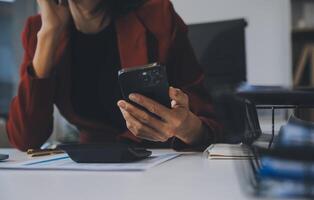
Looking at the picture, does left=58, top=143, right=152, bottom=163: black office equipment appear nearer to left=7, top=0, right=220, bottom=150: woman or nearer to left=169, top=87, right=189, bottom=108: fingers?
left=169, top=87, right=189, bottom=108: fingers

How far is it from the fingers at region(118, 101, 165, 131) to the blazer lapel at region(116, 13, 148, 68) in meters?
0.36

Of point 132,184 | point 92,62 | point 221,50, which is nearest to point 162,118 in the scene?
point 132,184

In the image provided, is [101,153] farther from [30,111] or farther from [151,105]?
[30,111]

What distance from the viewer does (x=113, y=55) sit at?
1.22 m

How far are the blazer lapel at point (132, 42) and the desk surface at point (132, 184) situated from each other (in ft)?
1.71

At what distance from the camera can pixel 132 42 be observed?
1130 mm

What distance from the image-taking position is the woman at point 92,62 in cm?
106

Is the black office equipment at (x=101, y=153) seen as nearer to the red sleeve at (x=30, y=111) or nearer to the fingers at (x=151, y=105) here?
the fingers at (x=151, y=105)

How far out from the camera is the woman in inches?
41.8

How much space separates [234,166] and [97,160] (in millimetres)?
217

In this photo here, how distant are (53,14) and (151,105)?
0.51 m

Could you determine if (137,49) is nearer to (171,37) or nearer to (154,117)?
(171,37)

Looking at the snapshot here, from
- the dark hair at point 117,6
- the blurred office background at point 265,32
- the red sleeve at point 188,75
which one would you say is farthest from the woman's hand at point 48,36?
the blurred office background at point 265,32

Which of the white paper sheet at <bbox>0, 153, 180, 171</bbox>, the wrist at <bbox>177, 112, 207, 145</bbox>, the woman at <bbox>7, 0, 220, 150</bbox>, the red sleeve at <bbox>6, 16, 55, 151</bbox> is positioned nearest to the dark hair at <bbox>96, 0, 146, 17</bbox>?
the woman at <bbox>7, 0, 220, 150</bbox>
